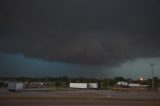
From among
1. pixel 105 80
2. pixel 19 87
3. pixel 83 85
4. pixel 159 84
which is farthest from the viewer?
pixel 105 80

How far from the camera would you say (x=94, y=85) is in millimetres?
118562

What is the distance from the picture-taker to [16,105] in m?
30.2

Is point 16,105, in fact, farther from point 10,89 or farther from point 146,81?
point 146,81

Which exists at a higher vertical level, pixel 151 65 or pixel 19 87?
pixel 151 65

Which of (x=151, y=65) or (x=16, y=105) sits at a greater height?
(x=151, y=65)

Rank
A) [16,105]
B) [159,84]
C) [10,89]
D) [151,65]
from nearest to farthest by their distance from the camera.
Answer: [16,105], [151,65], [10,89], [159,84]

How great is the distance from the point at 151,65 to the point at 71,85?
52.0 m

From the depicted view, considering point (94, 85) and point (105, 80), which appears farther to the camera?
point (105, 80)

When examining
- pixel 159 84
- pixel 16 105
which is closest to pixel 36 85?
pixel 159 84

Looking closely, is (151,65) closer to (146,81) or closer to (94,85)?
(94,85)

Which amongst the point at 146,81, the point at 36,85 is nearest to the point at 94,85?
the point at 36,85

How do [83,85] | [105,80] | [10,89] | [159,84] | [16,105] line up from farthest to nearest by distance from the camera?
1. [105,80]
2. [159,84]
3. [83,85]
4. [10,89]
5. [16,105]

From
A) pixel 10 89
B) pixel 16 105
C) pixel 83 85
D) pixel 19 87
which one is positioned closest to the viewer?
pixel 16 105

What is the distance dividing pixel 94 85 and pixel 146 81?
1501 inches
